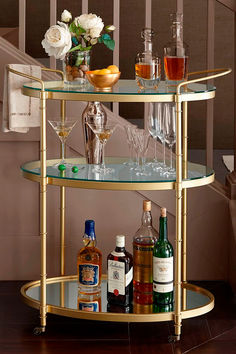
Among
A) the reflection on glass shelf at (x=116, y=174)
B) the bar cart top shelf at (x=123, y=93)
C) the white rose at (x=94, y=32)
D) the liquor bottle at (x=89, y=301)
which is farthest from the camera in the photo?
Result: the liquor bottle at (x=89, y=301)

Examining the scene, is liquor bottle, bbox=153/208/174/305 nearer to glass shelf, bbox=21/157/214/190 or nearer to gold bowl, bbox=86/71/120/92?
glass shelf, bbox=21/157/214/190

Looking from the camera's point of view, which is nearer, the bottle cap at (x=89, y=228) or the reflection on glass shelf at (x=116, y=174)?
the reflection on glass shelf at (x=116, y=174)

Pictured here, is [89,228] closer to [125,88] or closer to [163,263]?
[163,263]

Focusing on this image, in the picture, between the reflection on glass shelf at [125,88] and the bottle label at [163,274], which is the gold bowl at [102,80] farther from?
the bottle label at [163,274]

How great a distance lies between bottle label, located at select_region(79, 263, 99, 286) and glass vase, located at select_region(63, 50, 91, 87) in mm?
703

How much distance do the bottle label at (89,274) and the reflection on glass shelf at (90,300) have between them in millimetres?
Answer: 84

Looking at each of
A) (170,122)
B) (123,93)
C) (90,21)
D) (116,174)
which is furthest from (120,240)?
(90,21)

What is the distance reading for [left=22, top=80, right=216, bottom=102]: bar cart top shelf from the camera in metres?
2.67

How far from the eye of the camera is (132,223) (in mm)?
3561

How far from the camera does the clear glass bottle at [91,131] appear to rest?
2.99 meters

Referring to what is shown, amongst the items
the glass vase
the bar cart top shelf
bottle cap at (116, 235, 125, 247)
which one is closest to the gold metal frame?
the bar cart top shelf

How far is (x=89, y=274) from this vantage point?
3.02m

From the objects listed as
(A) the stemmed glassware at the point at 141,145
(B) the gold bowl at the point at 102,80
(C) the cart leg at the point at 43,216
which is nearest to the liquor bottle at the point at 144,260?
(A) the stemmed glassware at the point at 141,145

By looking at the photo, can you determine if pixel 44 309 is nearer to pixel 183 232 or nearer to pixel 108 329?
pixel 108 329
